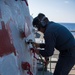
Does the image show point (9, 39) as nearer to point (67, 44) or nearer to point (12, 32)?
point (12, 32)

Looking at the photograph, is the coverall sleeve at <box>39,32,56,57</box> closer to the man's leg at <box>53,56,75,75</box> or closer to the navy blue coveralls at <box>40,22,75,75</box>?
the navy blue coveralls at <box>40,22,75,75</box>

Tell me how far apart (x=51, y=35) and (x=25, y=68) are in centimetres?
83

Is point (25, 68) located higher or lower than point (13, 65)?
lower

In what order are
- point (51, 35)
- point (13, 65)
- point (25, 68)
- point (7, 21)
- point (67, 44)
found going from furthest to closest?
point (67, 44), point (51, 35), point (25, 68), point (7, 21), point (13, 65)

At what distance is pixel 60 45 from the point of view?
328 centimetres

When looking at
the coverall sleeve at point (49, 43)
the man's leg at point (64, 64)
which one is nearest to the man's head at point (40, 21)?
the coverall sleeve at point (49, 43)

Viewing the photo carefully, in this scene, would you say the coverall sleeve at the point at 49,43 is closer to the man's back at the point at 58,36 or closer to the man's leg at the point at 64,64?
the man's back at the point at 58,36

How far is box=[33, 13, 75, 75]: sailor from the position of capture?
308 cm

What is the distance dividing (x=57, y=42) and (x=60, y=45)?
60mm

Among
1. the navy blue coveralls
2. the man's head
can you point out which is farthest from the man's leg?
the man's head

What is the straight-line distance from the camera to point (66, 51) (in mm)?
3332

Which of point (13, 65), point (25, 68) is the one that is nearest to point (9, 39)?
point (13, 65)

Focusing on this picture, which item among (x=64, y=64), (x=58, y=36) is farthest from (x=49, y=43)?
(x=64, y=64)

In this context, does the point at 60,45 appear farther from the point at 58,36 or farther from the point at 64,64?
the point at 64,64
